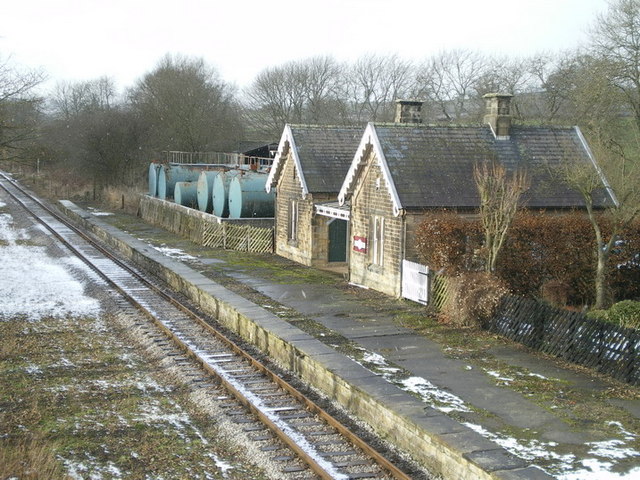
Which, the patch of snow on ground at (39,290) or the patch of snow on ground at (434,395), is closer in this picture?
the patch of snow on ground at (434,395)

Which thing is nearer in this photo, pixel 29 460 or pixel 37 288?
pixel 29 460

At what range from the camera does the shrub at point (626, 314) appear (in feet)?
49.5

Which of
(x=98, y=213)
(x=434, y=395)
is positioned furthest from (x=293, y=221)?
(x=98, y=213)

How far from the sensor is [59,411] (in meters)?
11.7

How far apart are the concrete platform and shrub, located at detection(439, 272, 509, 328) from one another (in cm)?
127

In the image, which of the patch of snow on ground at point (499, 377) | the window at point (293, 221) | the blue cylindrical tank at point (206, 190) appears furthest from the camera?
the blue cylindrical tank at point (206, 190)

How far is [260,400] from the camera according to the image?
1243cm

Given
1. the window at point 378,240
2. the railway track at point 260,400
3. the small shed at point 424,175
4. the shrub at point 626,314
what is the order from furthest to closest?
the window at point 378,240 → the small shed at point 424,175 → the shrub at point 626,314 → the railway track at point 260,400

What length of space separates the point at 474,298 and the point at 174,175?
31.7 m

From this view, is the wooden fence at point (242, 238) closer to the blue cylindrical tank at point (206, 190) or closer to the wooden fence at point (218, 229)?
A: the wooden fence at point (218, 229)

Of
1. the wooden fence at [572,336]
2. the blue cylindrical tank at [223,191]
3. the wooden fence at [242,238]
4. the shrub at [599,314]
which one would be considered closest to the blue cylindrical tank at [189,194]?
the blue cylindrical tank at [223,191]

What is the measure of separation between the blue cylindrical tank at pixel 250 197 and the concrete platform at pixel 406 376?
1322cm

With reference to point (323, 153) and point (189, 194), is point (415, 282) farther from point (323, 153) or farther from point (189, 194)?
point (189, 194)

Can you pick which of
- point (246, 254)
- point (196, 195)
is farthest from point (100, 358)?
point (196, 195)
